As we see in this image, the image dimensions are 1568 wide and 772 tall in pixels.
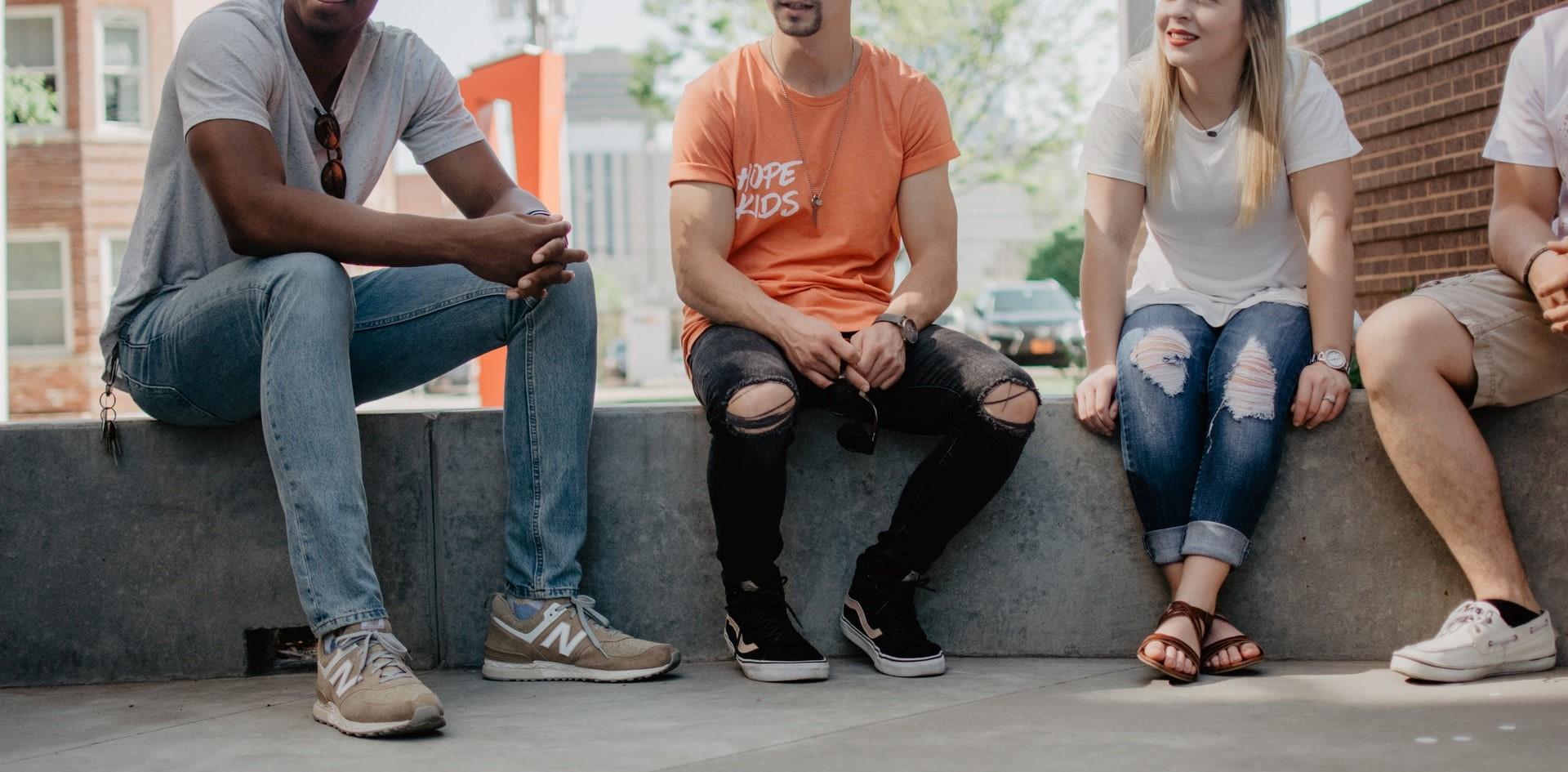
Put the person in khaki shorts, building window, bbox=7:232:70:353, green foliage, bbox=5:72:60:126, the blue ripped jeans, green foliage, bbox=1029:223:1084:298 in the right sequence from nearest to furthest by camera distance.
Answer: the person in khaki shorts, the blue ripped jeans, green foliage, bbox=5:72:60:126, building window, bbox=7:232:70:353, green foliage, bbox=1029:223:1084:298

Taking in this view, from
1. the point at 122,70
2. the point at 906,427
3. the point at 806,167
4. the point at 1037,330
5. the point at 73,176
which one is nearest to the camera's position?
the point at 906,427

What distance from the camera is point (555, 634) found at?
2932 millimetres

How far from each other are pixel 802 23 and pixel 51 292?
63.4ft

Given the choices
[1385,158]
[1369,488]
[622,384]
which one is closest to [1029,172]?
[622,384]

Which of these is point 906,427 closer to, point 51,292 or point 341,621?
point 341,621

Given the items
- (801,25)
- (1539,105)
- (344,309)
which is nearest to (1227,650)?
(1539,105)

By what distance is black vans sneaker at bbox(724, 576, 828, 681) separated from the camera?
2.88m

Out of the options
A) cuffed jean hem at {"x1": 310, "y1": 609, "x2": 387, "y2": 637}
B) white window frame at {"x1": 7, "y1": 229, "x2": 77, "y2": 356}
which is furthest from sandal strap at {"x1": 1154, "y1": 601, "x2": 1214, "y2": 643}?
white window frame at {"x1": 7, "y1": 229, "x2": 77, "y2": 356}

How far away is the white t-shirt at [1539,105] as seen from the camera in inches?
114

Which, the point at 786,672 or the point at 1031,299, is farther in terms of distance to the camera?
the point at 1031,299

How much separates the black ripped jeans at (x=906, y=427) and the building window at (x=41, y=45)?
19638 millimetres

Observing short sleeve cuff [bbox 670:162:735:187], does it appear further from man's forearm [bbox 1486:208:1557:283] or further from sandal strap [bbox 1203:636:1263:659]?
man's forearm [bbox 1486:208:1557:283]

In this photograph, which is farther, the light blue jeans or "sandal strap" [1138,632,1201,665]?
"sandal strap" [1138,632,1201,665]

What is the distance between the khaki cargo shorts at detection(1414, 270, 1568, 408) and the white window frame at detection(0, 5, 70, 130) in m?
20.5
